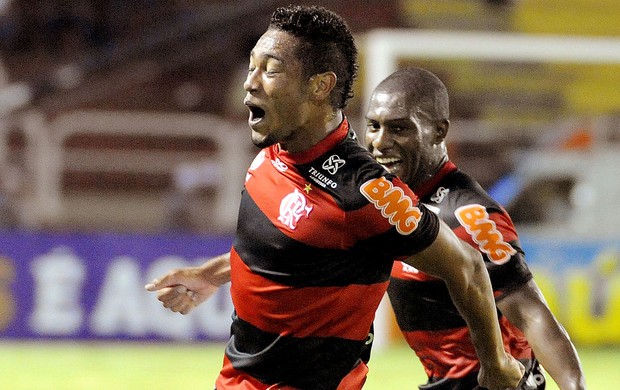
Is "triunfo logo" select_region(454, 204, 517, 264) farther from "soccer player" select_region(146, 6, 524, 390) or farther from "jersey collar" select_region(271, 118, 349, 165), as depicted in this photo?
"jersey collar" select_region(271, 118, 349, 165)

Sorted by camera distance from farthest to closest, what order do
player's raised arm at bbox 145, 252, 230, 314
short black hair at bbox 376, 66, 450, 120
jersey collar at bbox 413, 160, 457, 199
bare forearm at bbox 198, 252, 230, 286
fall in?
short black hair at bbox 376, 66, 450, 120 < jersey collar at bbox 413, 160, 457, 199 < bare forearm at bbox 198, 252, 230, 286 < player's raised arm at bbox 145, 252, 230, 314

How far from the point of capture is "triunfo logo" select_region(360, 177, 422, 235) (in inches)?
140

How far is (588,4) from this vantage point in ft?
56.5

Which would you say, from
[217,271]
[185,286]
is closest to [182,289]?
[185,286]

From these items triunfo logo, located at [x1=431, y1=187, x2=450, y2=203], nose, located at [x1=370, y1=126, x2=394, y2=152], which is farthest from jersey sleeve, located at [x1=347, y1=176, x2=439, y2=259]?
nose, located at [x1=370, y1=126, x2=394, y2=152]

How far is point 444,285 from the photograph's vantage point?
4.51 metres

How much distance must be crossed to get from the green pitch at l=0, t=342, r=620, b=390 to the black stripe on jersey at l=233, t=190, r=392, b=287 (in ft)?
18.0

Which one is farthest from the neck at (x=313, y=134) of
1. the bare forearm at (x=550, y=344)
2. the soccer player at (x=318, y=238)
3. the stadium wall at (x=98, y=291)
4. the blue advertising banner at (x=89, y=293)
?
the blue advertising banner at (x=89, y=293)

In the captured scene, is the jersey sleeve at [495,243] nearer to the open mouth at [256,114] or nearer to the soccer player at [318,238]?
the soccer player at [318,238]

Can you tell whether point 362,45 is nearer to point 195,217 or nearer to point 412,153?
point 195,217

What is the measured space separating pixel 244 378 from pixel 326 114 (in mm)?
943

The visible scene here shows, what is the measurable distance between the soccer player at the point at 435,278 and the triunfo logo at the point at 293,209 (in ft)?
2.68

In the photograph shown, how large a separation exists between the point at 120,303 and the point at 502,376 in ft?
28.9

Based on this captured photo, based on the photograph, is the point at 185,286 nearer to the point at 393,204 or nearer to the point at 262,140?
the point at 262,140
